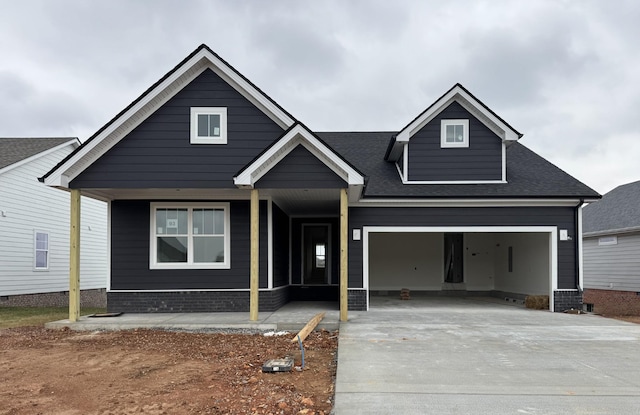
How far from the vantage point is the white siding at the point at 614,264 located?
802 inches

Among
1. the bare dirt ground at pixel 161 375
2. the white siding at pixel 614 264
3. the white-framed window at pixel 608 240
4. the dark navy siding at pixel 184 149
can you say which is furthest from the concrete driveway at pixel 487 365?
the white-framed window at pixel 608 240

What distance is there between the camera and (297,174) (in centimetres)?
1124

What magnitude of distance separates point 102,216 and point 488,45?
17.8 metres

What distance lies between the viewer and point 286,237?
15.8m

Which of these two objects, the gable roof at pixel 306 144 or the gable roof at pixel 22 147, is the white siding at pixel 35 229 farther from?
the gable roof at pixel 306 144

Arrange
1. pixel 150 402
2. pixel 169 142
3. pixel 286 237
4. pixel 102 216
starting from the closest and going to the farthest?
pixel 150 402 → pixel 169 142 → pixel 286 237 → pixel 102 216

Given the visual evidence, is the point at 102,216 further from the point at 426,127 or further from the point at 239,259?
the point at 426,127

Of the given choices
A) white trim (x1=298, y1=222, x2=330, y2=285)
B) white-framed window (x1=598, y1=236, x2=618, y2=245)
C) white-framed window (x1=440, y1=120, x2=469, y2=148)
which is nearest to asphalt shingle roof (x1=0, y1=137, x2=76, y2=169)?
white trim (x1=298, y1=222, x2=330, y2=285)

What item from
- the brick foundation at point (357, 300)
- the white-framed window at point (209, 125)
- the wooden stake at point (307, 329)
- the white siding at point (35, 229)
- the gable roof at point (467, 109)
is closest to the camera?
the wooden stake at point (307, 329)

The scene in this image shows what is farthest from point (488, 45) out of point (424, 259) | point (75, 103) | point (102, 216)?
point (75, 103)

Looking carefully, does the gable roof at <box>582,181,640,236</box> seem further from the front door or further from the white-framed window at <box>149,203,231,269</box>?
the white-framed window at <box>149,203,231,269</box>

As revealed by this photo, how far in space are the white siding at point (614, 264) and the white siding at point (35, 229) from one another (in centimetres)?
2223

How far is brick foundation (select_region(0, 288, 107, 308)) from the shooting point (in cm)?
1761

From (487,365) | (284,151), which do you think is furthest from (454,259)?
(487,365)
